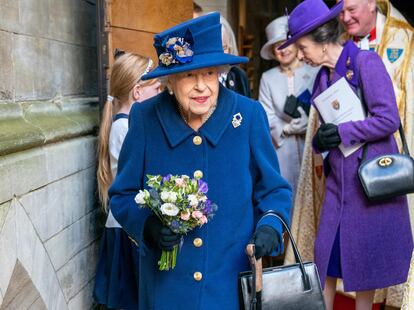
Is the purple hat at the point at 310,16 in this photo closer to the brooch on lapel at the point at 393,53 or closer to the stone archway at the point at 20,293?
the brooch on lapel at the point at 393,53

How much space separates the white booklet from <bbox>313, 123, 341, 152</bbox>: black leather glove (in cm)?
8

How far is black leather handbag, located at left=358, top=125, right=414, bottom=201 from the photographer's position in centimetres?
384

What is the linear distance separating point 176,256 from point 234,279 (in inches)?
9.6

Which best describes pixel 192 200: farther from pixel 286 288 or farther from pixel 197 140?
pixel 286 288

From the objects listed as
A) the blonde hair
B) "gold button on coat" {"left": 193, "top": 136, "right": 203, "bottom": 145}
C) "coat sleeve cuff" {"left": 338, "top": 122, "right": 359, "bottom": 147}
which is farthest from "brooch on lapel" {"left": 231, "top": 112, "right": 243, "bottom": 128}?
"coat sleeve cuff" {"left": 338, "top": 122, "right": 359, "bottom": 147}

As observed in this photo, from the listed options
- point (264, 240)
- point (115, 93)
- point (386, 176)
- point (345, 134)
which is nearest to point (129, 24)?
point (115, 93)

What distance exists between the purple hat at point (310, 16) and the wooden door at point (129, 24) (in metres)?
0.80

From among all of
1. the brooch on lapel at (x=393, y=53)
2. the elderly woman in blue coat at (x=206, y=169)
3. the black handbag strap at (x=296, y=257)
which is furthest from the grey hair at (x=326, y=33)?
the black handbag strap at (x=296, y=257)

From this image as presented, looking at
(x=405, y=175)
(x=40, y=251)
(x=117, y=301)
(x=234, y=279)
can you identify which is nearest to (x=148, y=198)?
(x=234, y=279)

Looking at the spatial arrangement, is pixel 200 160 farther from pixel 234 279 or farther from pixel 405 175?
pixel 405 175

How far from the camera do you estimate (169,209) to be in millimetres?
2473

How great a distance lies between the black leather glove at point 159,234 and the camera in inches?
101

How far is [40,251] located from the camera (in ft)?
10.2

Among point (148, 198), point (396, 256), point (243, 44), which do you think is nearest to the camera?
point (148, 198)
